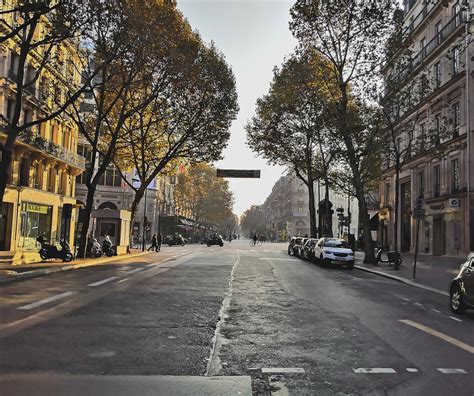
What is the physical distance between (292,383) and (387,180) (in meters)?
45.2

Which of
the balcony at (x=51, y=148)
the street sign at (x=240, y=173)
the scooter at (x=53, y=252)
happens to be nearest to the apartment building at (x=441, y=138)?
the street sign at (x=240, y=173)

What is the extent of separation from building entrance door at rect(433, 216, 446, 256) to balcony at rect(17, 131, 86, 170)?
28540 mm

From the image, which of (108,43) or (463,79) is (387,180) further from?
(108,43)

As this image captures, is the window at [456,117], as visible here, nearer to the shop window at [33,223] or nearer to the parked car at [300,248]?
the parked car at [300,248]

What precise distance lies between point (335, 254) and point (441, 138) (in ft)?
34.1

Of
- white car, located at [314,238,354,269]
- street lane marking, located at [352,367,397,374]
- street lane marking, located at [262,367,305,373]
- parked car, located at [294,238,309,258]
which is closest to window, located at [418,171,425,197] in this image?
parked car, located at [294,238,309,258]

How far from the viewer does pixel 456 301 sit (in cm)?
1092

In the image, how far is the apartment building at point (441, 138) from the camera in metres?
29.7

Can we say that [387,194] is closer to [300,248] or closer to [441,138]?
[300,248]

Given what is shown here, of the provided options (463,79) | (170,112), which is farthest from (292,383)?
(463,79)

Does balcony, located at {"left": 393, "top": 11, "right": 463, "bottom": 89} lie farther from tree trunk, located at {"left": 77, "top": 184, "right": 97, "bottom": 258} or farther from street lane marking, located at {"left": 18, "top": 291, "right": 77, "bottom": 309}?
street lane marking, located at {"left": 18, "top": 291, "right": 77, "bottom": 309}

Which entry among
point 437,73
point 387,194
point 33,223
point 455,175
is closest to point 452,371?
point 455,175

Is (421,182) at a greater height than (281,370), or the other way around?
(421,182)

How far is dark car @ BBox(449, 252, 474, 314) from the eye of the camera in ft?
33.8
